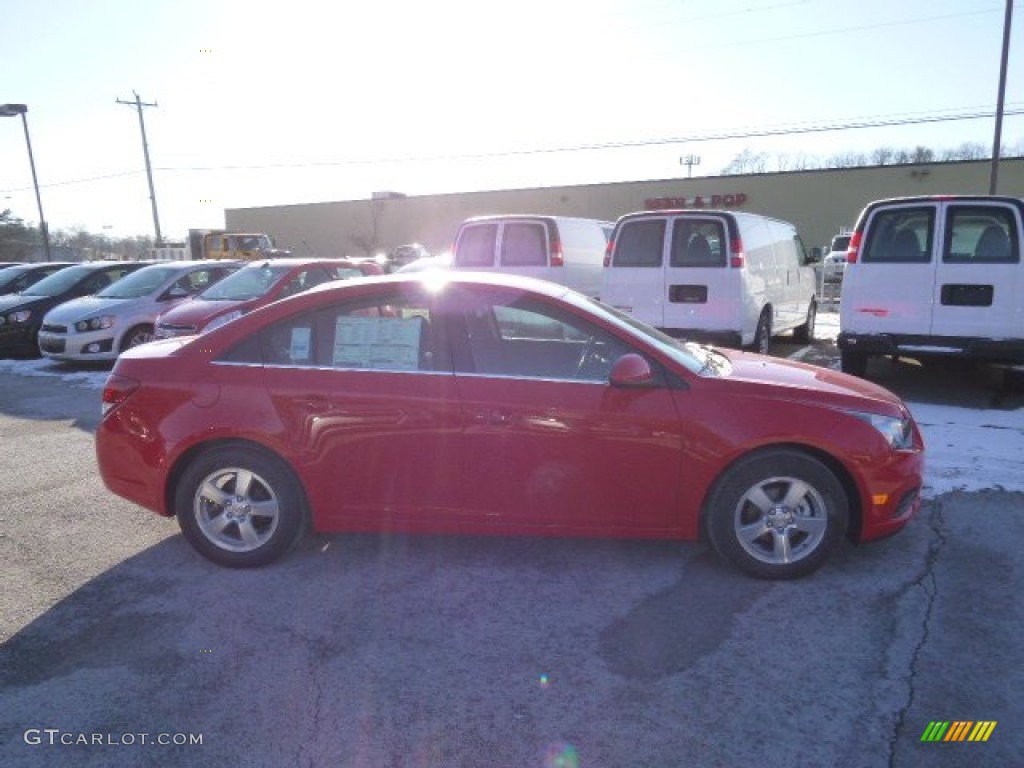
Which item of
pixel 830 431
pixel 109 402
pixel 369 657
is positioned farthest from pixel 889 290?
pixel 109 402

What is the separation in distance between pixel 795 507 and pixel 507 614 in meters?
1.56

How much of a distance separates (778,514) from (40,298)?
13.3 meters

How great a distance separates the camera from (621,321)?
4.09 m

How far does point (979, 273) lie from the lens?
7348 mm

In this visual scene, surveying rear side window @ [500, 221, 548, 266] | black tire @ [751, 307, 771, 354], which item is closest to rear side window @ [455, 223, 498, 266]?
rear side window @ [500, 221, 548, 266]

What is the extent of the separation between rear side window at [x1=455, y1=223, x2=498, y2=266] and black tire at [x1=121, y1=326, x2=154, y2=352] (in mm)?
4878

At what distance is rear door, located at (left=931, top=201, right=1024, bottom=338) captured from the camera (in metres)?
7.25

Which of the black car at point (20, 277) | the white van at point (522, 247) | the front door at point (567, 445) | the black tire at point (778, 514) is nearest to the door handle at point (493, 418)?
the front door at point (567, 445)

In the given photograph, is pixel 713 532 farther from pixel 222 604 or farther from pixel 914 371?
pixel 914 371

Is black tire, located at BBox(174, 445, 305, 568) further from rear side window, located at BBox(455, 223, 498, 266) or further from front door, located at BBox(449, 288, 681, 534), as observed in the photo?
rear side window, located at BBox(455, 223, 498, 266)

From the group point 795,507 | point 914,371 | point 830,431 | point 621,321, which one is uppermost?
point 621,321

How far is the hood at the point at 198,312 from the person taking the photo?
30.2 ft

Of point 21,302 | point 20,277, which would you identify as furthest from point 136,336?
point 20,277

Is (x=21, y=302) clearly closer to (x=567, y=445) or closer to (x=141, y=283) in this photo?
(x=141, y=283)
